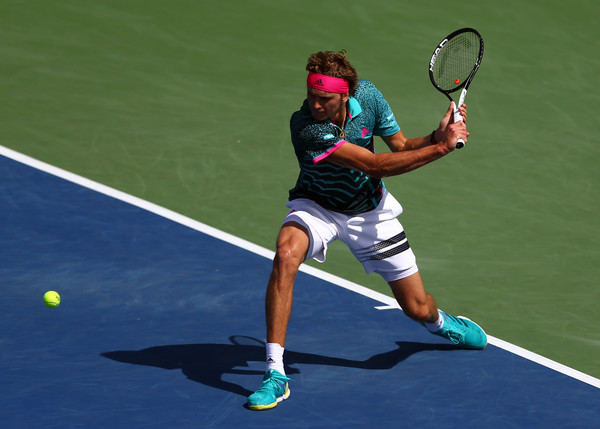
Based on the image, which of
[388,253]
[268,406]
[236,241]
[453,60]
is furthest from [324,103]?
[236,241]

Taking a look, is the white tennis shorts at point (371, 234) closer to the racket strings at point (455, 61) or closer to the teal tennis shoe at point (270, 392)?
the teal tennis shoe at point (270, 392)

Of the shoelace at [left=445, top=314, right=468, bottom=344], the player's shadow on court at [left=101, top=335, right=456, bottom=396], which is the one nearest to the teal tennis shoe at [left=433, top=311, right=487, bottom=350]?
the shoelace at [left=445, top=314, right=468, bottom=344]

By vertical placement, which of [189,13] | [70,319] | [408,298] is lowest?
[70,319]

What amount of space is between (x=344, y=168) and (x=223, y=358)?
1.52m

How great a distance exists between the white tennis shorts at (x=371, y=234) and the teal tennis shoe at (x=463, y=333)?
527mm

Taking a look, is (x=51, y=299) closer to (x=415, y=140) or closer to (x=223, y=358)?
(x=223, y=358)

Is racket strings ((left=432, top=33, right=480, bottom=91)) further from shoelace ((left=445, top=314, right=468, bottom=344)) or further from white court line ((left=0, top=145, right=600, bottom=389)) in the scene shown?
white court line ((left=0, top=145, right=600, bottom=389))

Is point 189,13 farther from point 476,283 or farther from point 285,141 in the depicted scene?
point 476,283

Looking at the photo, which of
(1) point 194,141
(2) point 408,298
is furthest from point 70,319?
(1) point 194,141

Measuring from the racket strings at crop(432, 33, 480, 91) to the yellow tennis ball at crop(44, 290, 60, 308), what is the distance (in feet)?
10.2

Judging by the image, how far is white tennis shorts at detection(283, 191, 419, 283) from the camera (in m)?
6.97

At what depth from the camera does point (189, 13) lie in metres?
14.2

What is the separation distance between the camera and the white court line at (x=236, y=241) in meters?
7.36

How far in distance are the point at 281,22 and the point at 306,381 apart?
807 cm
